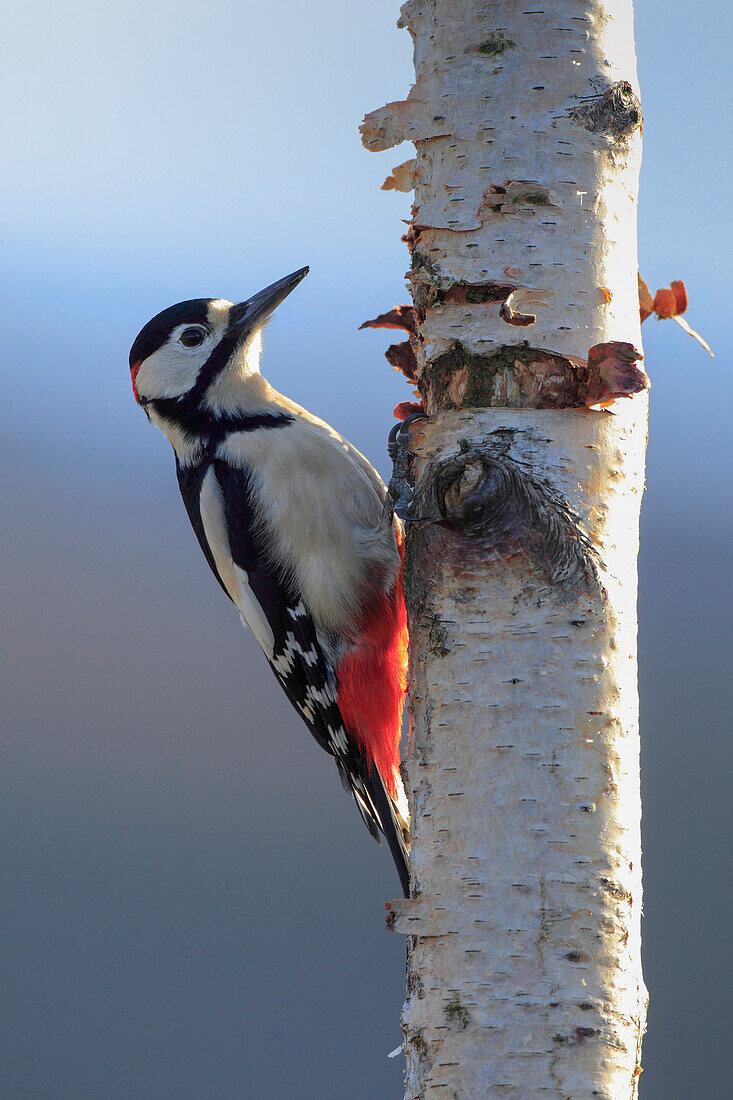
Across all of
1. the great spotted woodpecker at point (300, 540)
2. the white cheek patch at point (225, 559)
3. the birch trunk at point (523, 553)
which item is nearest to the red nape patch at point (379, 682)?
the great spotted woodpecker at point (300, 540)

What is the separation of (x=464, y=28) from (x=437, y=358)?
35cm

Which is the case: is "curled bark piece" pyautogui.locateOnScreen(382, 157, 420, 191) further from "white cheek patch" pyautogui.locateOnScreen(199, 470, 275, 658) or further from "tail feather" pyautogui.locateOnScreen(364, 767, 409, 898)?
"tail feather" pyautogui.locateOnScreen(364, 767, 409, 898)

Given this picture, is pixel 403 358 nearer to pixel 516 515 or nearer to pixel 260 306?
pixel 516 515

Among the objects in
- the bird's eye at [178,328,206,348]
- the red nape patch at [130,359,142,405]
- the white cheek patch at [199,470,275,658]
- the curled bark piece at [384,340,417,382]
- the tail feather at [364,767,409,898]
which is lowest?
the tail feather at [364,767,409,898]

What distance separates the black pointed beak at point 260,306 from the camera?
5.62 feet

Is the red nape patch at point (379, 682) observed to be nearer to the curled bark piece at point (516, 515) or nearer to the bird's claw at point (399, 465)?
the bird's claw at point (399, 465)

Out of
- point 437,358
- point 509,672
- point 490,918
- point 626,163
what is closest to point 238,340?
point 437,358

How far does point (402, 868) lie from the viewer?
150cm

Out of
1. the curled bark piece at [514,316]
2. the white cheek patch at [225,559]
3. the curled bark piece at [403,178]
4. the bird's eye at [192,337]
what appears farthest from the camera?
the bird's eye at [192,337]

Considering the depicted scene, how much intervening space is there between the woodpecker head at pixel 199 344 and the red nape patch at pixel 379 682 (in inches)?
21.3

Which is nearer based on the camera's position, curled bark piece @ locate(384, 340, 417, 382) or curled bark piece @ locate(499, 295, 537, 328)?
curled bark piece @ locate(499, 295, 537, 328)

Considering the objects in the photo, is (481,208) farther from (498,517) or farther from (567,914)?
(567,914)

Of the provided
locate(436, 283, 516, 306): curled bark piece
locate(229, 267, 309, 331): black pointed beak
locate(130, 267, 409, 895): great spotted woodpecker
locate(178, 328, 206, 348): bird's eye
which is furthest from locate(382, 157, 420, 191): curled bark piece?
locate(178, 328, 206, 348): bird's eye

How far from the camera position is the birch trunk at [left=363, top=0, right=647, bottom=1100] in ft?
2.53
